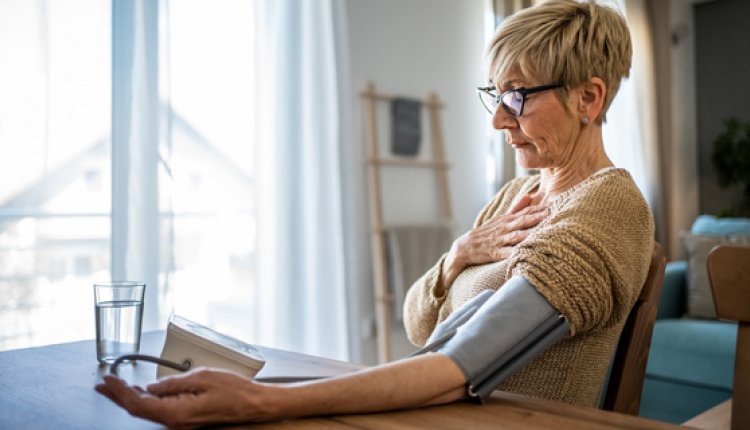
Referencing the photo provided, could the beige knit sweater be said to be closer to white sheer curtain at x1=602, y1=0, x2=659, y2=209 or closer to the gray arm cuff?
the gray arm cuff

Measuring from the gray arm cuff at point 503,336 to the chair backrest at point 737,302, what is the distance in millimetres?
263

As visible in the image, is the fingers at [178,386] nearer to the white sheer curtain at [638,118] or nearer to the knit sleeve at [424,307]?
the knit sleeve at [424,307]

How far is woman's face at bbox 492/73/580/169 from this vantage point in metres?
1.29

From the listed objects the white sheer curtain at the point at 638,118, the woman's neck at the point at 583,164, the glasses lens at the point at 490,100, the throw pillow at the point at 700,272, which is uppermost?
the white sheer curtain at the point at 638,118

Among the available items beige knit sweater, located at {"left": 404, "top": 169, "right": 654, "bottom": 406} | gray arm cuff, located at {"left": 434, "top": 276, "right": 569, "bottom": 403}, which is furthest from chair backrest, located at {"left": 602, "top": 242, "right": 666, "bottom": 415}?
gray arm cuff, located at {"left": 434, "top": 276, "right": 569, "bottom": 403}

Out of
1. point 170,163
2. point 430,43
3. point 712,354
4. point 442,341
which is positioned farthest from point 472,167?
point 442,341

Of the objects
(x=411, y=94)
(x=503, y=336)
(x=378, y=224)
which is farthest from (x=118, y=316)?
(x=411, y=94)

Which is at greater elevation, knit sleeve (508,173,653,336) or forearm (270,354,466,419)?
knit sleeve (508,173,653,336)

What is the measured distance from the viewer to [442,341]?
0.97 metres

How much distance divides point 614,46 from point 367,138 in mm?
2306

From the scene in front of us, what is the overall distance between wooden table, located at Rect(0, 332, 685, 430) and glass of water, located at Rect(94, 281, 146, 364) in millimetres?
35

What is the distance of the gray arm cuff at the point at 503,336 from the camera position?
33.6 inches

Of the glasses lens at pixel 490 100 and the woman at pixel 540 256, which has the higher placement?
the glasses lens at pixel 490 100

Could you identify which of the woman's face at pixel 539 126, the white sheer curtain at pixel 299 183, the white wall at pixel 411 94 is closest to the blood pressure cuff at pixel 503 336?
the woman's face at pixel 539 126
